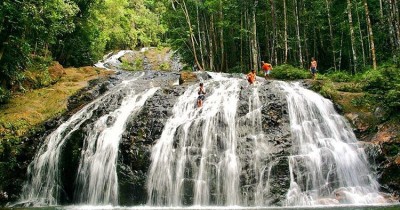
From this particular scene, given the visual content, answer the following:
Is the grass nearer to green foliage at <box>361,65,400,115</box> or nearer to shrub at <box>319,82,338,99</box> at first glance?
shrub at <box>319,82,338,99</box>

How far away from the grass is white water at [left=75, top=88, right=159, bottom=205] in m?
4.04

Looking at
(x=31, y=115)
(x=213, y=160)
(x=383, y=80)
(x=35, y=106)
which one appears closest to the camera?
(x=213, y=160)

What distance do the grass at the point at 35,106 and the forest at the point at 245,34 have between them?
2.94ft

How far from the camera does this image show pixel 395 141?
1316 cm

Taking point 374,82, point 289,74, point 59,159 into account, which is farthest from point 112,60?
point 374,82

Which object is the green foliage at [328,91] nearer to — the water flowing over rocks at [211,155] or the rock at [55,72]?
the water flowing over rocks at [211,155]

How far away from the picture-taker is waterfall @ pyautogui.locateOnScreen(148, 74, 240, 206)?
41.4 feet

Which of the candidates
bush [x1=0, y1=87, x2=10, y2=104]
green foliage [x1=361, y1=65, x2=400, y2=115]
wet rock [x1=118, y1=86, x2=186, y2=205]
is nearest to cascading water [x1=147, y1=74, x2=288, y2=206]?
wet rock [x1=118, y1=86, x2=186, y2=205]

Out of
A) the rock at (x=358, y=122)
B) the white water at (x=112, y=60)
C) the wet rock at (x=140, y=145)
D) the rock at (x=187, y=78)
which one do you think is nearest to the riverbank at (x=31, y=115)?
the wet rock at (x=140, y=145)

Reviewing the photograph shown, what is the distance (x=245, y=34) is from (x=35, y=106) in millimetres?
18787

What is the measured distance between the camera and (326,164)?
1277 centimetres

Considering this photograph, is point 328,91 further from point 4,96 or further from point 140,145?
point 4,96

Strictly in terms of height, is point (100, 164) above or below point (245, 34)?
below

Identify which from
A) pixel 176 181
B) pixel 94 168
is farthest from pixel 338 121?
pixel 94 168
